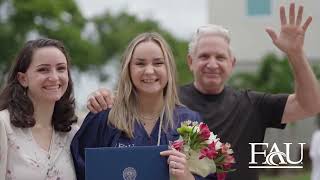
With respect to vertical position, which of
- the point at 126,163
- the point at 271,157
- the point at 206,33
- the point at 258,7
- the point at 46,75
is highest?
the point at 258,7

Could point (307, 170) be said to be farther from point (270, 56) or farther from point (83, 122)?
point (83, 122)

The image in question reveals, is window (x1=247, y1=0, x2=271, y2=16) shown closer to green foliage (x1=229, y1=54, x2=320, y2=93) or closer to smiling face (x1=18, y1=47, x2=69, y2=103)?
smiling face (x1=18, y1=47, x2=69, y2=103)

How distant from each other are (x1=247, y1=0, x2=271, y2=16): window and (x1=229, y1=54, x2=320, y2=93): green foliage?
12893mm

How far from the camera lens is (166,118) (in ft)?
12.3

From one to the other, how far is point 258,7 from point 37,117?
5.18 m

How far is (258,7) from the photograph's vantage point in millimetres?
8461

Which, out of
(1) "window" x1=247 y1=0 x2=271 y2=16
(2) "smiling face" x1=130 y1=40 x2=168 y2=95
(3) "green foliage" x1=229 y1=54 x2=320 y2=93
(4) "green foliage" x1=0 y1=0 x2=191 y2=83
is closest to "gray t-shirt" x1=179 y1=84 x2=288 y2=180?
(2) "smiling face" x1=130 y1=40 x2=168 y2=95

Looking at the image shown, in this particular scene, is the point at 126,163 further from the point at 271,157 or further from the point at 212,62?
the point at 271,157

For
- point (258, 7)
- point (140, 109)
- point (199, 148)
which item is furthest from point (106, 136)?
point (258, 7)

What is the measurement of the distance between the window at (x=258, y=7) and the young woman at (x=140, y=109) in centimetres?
478

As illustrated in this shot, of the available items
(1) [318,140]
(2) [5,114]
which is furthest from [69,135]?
(1) [318,140]

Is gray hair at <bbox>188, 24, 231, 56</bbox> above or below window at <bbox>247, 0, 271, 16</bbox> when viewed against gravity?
below

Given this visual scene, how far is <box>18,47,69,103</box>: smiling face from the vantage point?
373 centimetres

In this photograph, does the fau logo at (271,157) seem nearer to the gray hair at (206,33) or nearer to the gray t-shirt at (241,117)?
the gray t-shirt at (241,117)
